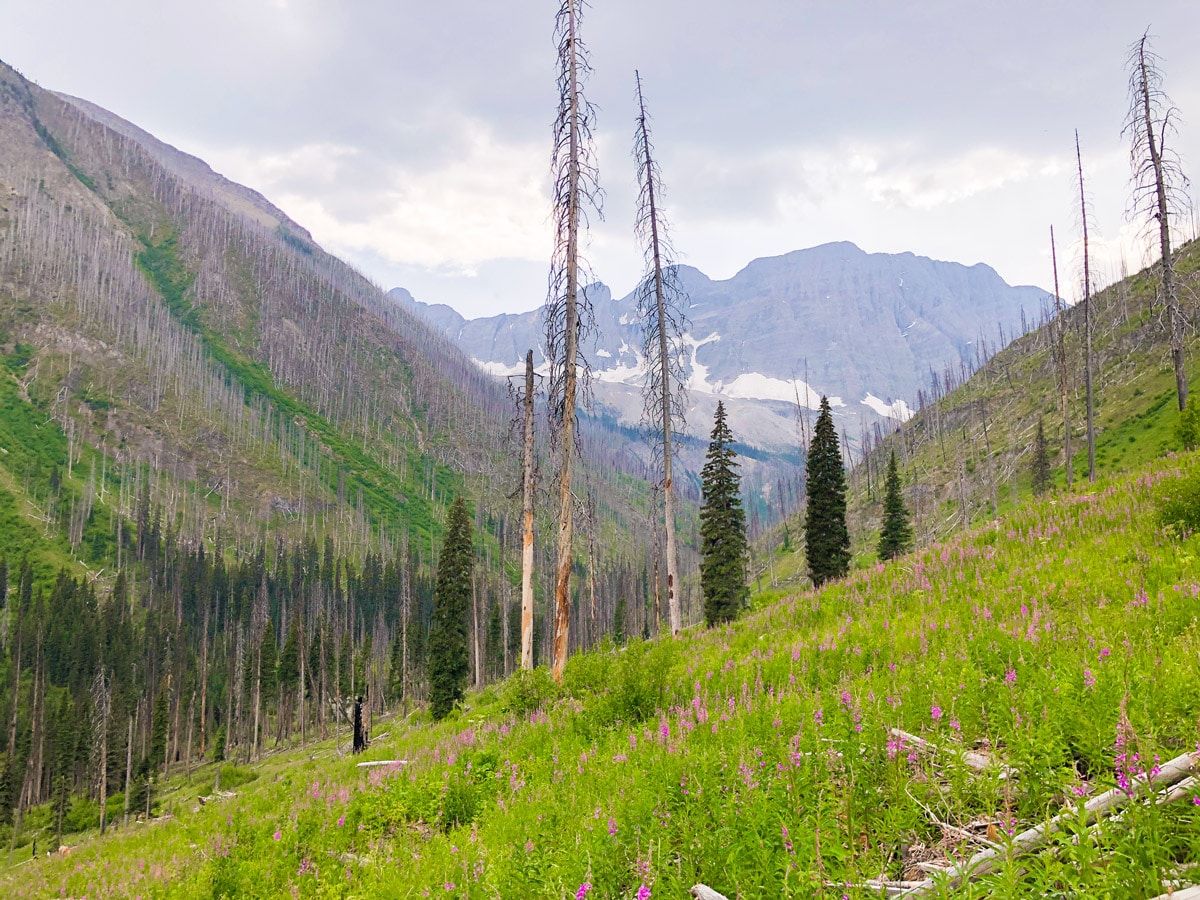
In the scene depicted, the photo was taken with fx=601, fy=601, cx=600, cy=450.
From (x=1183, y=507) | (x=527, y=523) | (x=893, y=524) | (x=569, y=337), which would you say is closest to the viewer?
(x=1183, y=507)

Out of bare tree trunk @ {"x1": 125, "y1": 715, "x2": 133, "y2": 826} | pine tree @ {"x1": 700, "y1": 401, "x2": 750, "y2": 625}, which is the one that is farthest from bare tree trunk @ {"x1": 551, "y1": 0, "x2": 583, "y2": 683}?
bare tree trunk @ {"x1": 125, "y1": 715, "x2": 133, "y2": 826}

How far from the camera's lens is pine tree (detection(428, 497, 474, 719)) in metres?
43.7

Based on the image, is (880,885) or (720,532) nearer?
(880,885)

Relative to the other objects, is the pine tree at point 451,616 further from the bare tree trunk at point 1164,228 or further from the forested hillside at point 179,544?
the bare tree trunk at point 1164,228

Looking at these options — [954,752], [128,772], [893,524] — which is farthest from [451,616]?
[954,752]

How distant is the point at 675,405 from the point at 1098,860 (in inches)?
874

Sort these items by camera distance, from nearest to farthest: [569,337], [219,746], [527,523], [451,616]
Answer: [569,337]
[527,523]
[451,616]
[219,746]

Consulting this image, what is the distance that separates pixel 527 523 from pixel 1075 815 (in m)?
18.8

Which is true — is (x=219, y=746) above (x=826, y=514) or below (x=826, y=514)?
below

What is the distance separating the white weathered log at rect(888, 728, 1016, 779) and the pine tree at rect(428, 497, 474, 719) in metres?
41.8

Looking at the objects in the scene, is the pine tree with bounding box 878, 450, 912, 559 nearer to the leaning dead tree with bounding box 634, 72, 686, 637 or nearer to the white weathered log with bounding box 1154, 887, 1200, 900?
the leaning dead tree with bounding box 634, 72, 686, 637

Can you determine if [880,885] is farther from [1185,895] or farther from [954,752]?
[954,752]

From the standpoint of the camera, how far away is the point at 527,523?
814 inches

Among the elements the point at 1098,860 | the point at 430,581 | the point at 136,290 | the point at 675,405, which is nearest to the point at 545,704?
the point at 1098,860
